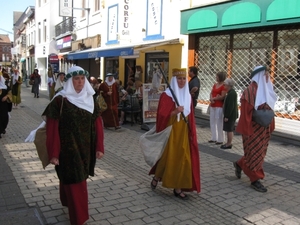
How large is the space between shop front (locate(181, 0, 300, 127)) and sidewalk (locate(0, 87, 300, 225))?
92.2 inches

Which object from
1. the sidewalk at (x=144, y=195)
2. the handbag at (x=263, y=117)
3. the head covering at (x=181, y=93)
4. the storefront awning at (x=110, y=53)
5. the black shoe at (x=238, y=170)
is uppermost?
the storefront awning at (x=110, y=53)

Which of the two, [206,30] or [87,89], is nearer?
[87,89]

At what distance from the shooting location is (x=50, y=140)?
323cm

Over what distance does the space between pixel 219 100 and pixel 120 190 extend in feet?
12.0

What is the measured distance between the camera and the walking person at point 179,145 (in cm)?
412

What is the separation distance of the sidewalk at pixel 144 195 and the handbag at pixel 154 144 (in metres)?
0.53

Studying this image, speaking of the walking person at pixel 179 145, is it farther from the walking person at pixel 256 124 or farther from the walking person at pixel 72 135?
the walking person at pixel 72 135

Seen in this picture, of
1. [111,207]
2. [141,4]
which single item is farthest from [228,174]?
[141,4]

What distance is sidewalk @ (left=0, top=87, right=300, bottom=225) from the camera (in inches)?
146

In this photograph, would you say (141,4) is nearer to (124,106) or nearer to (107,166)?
(124,106)

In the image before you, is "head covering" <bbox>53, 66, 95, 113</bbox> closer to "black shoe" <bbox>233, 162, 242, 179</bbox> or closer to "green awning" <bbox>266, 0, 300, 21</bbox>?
"black shoe" <bbox>233, 162, 242, 179</bbox>

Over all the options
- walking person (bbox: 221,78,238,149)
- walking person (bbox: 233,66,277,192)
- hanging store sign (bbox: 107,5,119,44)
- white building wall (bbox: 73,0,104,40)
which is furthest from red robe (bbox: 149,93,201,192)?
white building wall (bbox: 73,0,104,40)

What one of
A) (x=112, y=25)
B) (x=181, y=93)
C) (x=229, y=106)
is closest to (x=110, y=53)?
(x=112, y=25)

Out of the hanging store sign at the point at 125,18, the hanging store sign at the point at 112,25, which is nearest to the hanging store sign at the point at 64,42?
the hanging store sign at the point at 112,25
